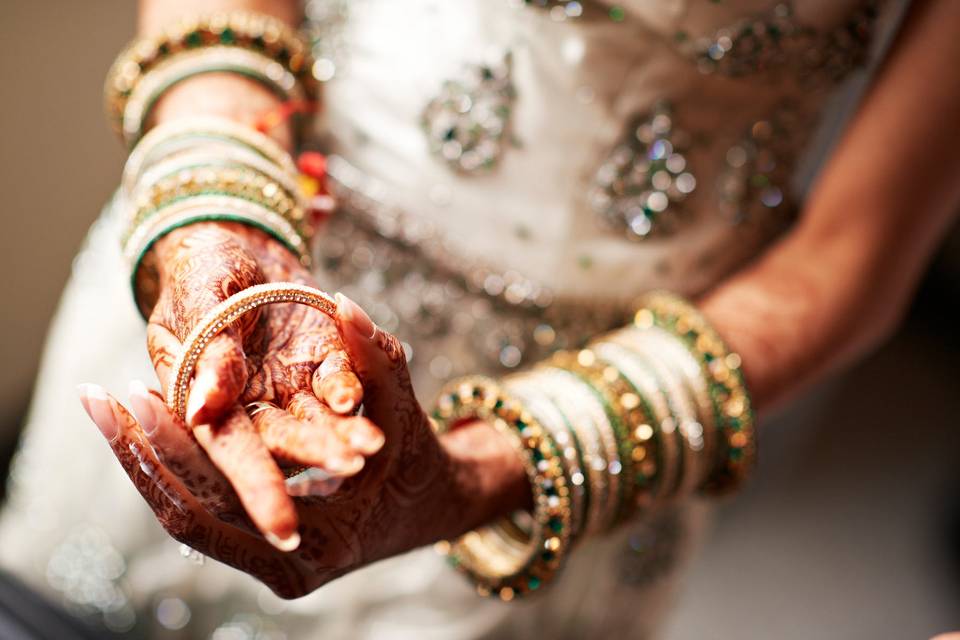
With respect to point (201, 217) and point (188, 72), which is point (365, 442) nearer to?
→ point (201, 217)

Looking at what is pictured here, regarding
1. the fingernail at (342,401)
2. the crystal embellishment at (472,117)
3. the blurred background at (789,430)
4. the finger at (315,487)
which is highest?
the crystal embellishment at (472,117)

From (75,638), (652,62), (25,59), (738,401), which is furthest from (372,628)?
(25,59)

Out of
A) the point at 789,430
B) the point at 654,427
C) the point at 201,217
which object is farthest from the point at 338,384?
the point at 789,430

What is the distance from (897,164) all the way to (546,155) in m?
0.25

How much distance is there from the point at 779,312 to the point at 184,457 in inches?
17.5

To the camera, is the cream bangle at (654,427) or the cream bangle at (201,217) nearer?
the cream bangle at (201,217)

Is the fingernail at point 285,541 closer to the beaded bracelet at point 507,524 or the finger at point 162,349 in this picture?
the finger at point 162,349

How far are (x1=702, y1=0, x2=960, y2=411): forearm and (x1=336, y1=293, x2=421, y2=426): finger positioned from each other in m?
0.30

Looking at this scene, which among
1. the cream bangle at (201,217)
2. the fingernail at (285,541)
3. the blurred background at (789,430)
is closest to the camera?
the fingernail at (285,541)

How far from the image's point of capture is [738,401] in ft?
1.78

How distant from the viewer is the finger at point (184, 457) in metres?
0.29

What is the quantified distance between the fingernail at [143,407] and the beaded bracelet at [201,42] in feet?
1.06

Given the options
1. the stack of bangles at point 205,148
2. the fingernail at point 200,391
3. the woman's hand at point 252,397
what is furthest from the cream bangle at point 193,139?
the fingernail at point 200,391

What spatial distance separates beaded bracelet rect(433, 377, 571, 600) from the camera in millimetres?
474
